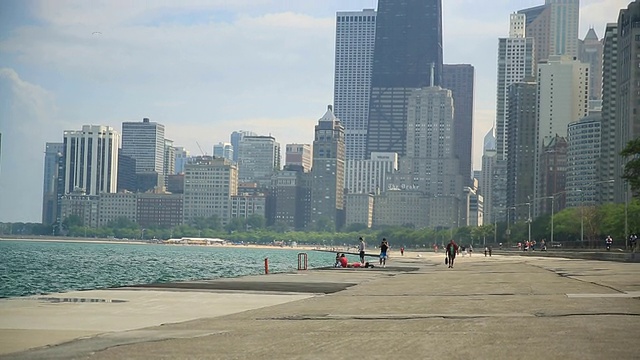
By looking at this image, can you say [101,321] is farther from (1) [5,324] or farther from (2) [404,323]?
(2) [404,323]

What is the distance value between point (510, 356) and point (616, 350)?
5.85ft

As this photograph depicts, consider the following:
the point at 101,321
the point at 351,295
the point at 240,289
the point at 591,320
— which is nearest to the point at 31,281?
the point at 240,289

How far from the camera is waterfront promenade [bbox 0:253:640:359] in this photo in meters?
16.6

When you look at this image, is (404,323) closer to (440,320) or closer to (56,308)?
(440,320)

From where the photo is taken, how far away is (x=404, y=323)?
21578 millimetres

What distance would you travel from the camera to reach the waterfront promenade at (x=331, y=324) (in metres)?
16.6

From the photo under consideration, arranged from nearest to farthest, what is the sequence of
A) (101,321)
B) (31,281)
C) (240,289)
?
1. (101,321)
2. (240,289)
3. (31,281)

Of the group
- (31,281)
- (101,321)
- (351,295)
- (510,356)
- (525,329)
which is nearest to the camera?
(510,356)

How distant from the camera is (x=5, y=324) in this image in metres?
22.0

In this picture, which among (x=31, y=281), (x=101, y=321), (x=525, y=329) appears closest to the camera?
(x=525, y=329)

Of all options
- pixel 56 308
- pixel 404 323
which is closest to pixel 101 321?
pixel 56 308

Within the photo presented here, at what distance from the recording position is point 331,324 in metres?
21.5

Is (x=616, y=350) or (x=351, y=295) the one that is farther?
(x=351, y=295)

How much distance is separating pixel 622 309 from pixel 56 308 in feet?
45.6
